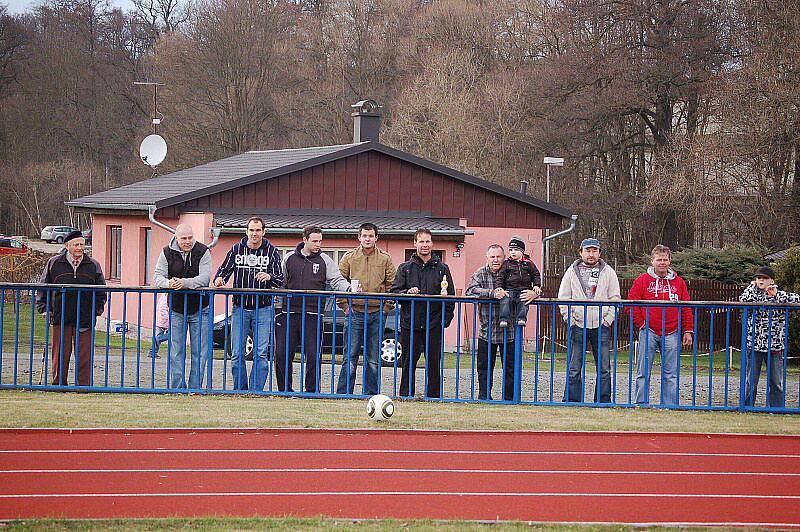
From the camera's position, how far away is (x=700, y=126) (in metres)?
38.5

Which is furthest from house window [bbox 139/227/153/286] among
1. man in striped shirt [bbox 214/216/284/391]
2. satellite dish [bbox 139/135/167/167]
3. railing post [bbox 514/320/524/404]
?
railing post [bbox 514/320/524/404]

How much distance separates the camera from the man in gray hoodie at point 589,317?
40.5ft

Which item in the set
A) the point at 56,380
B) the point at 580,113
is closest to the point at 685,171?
the point at 580,113

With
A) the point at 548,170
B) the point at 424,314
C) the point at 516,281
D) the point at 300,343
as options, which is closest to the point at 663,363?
the point at 516,281

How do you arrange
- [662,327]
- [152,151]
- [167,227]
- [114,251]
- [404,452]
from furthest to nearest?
1. [152,151]
2. [114,251]
3. [167,227]
4. [662,327]
5. [404,452]

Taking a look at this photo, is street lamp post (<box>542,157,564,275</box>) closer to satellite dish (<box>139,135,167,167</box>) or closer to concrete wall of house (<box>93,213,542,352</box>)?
concrete wall of house (<box>93,213,542,352</box>)

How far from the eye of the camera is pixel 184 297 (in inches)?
488

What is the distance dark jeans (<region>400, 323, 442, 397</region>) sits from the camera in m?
12.4

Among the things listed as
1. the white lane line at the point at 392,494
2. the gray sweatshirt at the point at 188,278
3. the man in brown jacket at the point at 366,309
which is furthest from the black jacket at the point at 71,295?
the white lane line at the point at 392,494

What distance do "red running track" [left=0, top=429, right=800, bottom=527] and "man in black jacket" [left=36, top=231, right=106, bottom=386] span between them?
292cm

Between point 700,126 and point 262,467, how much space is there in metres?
32.6

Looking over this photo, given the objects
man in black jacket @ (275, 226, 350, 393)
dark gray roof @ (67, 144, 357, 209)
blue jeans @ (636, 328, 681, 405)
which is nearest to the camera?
blue jeans @ (636, 328, 681, 405)

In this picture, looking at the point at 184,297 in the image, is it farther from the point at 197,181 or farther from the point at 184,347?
the point at 197,181

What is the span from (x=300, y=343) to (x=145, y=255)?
593 inches
